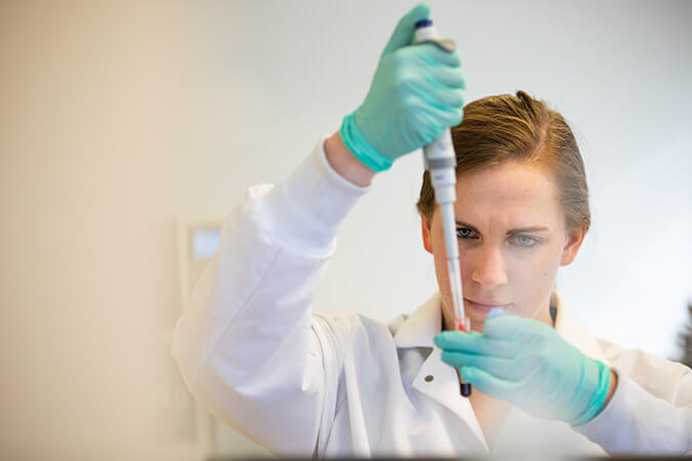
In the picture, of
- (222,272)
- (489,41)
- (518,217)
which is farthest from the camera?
(489,41)

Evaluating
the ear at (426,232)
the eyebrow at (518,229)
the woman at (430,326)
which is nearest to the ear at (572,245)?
the woman at (430,326)

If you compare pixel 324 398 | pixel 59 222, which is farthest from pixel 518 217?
pixel 59 222

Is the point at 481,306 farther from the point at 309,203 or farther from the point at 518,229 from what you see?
the point at 309,203

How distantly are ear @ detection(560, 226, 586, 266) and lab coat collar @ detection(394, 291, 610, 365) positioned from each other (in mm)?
103

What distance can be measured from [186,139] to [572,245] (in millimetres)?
789

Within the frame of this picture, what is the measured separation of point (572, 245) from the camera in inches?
43.9

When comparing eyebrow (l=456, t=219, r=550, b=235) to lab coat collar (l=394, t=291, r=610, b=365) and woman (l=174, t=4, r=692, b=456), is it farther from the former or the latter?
lab coat collar (l=394, t=291, r=610, b=365)

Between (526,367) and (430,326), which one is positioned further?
(430,326)

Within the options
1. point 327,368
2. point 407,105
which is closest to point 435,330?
point 327,368

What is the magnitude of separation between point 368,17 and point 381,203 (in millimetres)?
379

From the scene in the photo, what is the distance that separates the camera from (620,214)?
129cm

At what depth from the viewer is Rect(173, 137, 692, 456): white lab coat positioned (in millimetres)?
811

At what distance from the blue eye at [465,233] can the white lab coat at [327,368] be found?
0.19 metres

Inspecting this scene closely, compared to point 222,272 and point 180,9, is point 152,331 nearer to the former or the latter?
point 222,272
